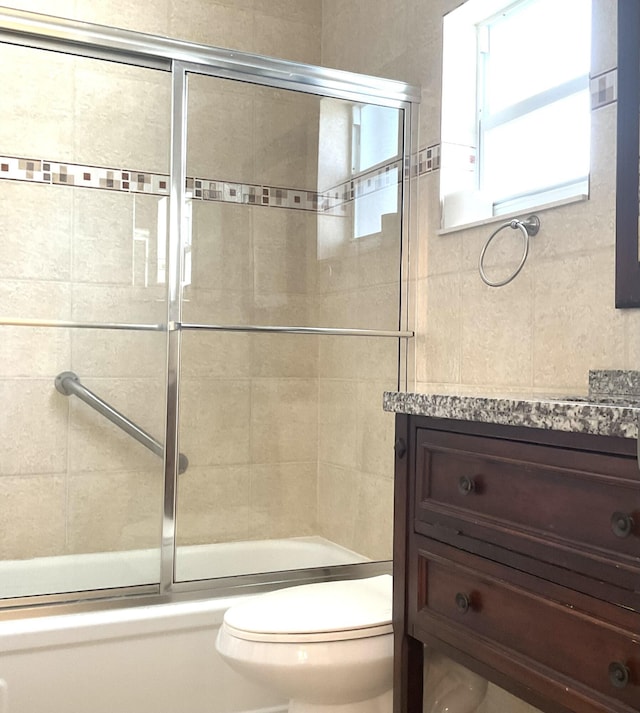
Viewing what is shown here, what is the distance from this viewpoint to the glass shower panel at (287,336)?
89.2 inches

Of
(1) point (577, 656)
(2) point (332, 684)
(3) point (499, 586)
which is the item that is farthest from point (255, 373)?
(1) point (577, 656)

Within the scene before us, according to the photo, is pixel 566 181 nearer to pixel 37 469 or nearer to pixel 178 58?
pixel 178 58

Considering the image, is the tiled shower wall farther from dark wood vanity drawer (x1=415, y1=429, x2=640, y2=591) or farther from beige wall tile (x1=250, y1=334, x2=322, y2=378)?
dark wood vanity drawer (x1=415, y1=429, x2=640, y2=591)

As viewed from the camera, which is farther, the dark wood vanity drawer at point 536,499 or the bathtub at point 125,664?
the bathtub at point 125,664

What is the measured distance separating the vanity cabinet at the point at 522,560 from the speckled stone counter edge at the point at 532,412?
2cm

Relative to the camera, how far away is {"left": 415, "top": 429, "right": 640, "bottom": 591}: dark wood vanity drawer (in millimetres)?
1032

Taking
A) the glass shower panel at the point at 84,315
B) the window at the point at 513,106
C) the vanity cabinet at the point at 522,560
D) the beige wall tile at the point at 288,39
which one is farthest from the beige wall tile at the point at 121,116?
the vanity cabinet at the point at 522,560

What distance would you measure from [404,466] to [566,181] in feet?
2.99

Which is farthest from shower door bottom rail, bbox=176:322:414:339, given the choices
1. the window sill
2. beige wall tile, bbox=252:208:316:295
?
the window sill

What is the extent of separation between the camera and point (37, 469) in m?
2.25

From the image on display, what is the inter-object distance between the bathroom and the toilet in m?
0.49

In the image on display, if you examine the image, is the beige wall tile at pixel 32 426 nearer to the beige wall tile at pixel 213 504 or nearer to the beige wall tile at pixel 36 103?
the beige wall tile at pixel 213 504


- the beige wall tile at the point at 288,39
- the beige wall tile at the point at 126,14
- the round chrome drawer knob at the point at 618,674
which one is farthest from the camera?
the beige wall tile at the point at 288,39

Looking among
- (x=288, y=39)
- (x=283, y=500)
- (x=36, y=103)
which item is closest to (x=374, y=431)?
(x=283, y=500)
